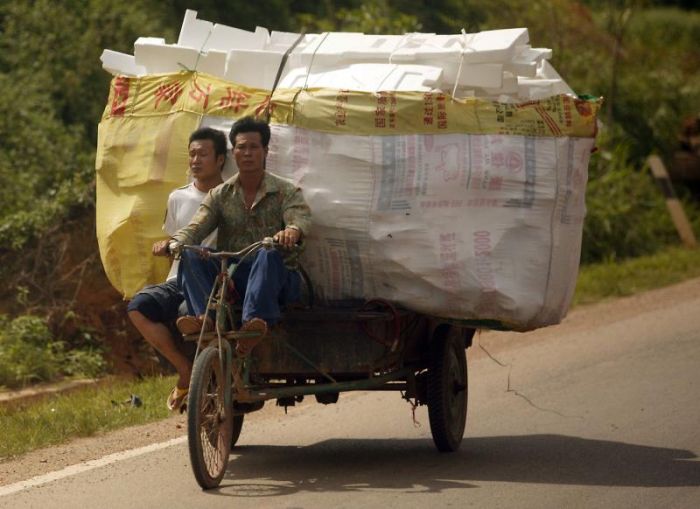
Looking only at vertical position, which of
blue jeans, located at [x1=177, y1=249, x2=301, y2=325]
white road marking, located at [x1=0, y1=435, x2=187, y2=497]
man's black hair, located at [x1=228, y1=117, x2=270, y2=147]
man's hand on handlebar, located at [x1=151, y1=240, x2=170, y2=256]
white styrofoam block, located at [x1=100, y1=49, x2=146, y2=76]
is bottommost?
white road marking, located at [x1=0, y1=435, x2=187, y2=497]

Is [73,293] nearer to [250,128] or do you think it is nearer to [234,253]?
[250,128]

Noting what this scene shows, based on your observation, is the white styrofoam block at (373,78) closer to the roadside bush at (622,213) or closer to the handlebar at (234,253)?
the handlebar at (234,253)

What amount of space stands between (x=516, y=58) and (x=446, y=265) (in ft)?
4.04

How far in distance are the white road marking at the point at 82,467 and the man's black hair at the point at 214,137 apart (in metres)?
1.61

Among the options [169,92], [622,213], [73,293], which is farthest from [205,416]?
[622,213]

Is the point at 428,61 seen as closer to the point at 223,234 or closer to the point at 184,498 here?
the point at 223,234

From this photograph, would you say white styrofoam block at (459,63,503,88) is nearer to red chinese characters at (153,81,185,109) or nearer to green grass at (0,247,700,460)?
red chinese characters at (153,81,185,109)

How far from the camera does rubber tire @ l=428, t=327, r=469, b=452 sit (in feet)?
22.1

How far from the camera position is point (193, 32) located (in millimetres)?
7266

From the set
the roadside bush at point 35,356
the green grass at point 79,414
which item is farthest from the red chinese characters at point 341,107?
the roadside bush at point 35,356

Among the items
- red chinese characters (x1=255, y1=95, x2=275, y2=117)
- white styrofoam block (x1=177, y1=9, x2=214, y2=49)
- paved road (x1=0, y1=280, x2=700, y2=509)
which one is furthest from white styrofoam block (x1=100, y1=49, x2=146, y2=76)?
paved road (x1=0, y1=280, x2=700, y2=509)

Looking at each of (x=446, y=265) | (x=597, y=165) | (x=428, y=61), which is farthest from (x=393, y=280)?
(x=597, y=165)

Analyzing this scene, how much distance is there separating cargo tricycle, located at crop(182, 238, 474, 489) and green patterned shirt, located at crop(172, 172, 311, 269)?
0.21 m

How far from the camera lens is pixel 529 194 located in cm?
631
